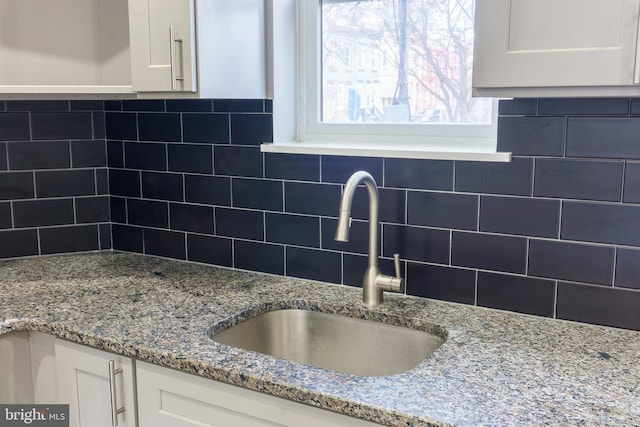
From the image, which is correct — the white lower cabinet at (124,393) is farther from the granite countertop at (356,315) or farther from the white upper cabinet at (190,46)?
the white upper cabinet at (190,46)

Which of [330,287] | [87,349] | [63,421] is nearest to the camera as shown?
[87,349]

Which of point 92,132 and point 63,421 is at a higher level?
point 92,132

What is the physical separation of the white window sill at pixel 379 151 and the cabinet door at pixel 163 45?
0.36 metres

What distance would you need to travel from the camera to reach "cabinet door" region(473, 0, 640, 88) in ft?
3.66

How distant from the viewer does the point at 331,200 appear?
1.82 meters

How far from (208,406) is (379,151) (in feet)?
2.60

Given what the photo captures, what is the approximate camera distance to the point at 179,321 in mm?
1518

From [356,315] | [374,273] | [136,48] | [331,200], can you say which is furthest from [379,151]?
[136,48]

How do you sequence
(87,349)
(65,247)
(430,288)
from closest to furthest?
1. (87,349)
2. (430,288)
3. (65,247)

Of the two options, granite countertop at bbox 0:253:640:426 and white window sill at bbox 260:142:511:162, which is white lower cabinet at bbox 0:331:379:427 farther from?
white window sill at bbox 260:142:511:162

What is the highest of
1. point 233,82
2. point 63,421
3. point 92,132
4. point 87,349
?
point 233,82

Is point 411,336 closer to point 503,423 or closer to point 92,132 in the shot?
A: point 503,423

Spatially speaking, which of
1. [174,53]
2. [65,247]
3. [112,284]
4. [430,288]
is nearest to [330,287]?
[430,288]

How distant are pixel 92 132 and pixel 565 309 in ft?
5.40
